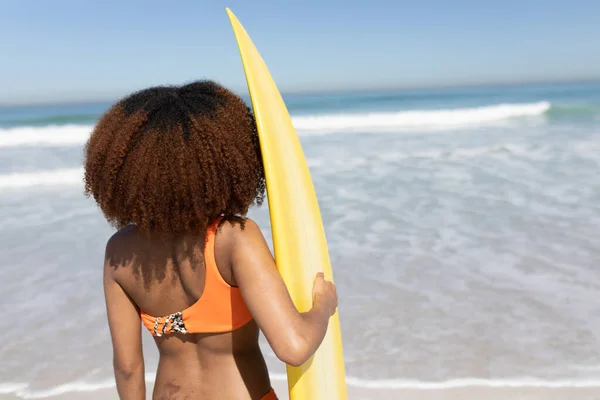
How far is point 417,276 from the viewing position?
3719 millimetres

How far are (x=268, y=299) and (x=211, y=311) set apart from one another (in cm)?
17

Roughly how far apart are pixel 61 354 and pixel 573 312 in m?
2.81

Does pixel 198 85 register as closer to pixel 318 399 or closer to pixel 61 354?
pixel 318 399

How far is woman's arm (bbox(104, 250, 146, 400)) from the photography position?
1.21m

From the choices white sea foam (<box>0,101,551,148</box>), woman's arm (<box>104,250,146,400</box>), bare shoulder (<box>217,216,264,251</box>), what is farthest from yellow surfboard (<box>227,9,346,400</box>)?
white sea foam (<box>0,101,551,148</box>)

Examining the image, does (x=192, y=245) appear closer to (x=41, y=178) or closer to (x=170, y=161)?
(x=170, y=161)

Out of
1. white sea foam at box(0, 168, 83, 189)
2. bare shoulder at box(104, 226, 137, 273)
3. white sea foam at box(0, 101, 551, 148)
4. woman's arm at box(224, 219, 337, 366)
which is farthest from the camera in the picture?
white sea foam at box(0, 101, 551, 148)

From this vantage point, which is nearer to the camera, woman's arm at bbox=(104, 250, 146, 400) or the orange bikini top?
the orange bikini top

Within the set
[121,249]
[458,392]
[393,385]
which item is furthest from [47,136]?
[121,249]

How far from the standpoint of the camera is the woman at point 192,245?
3.38ft

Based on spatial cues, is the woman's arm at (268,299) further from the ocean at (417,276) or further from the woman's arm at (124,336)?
the ocean at (417,276)

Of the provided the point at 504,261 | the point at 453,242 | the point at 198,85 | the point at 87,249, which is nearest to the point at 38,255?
the point at 87,249

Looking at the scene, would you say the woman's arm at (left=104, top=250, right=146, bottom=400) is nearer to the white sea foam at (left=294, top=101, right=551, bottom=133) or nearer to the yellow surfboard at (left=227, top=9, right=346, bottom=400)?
the yellow surfboard at (left=227, top=9, right=346, bottom=400)

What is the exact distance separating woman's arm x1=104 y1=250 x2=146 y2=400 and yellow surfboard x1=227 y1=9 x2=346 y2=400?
37 cm
